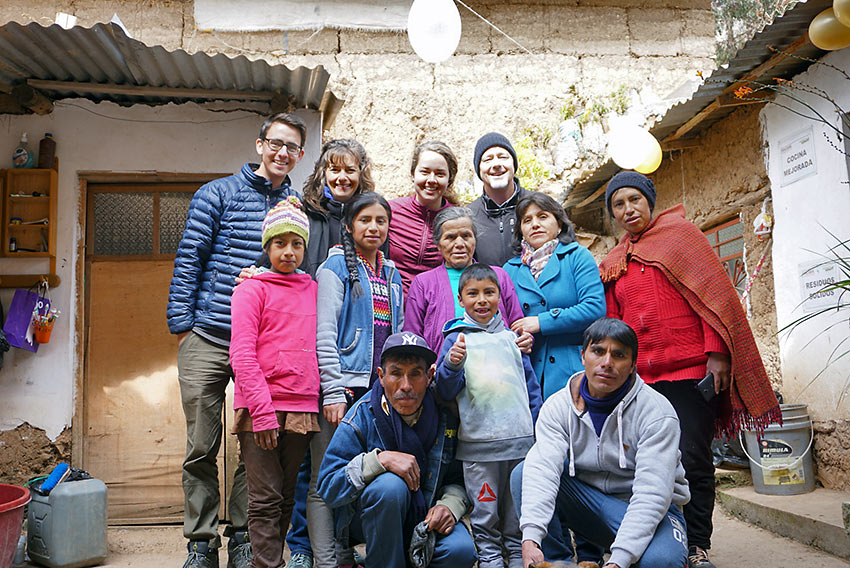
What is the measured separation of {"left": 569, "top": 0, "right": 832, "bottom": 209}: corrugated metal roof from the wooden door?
388 centimetres

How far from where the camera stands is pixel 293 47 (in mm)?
7488

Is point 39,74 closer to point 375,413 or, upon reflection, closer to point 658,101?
point 375,413

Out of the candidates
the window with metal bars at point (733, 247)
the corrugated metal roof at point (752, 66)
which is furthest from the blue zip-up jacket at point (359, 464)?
the window with metal bars at point (733, 247)

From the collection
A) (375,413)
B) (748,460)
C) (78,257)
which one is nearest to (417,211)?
(375,413)

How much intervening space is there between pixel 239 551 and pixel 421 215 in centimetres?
196

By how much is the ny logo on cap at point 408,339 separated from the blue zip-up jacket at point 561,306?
0.66 meters

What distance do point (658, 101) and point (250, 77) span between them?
16.6 feet

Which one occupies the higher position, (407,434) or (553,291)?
(553,291)

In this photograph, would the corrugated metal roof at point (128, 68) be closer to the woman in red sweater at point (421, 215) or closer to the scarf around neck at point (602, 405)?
the woman in red sweater at point (421, 215)

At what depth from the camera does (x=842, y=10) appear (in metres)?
3.50

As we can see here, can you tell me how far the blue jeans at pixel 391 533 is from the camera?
2.65m

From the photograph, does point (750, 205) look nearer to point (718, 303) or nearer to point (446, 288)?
point (718, 303)

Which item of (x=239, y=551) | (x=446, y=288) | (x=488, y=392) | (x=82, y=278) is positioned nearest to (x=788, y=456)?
(x=488, y=392)

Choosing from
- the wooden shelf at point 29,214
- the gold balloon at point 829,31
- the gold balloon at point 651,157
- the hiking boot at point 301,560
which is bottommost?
the hiking boot at point 301,560
